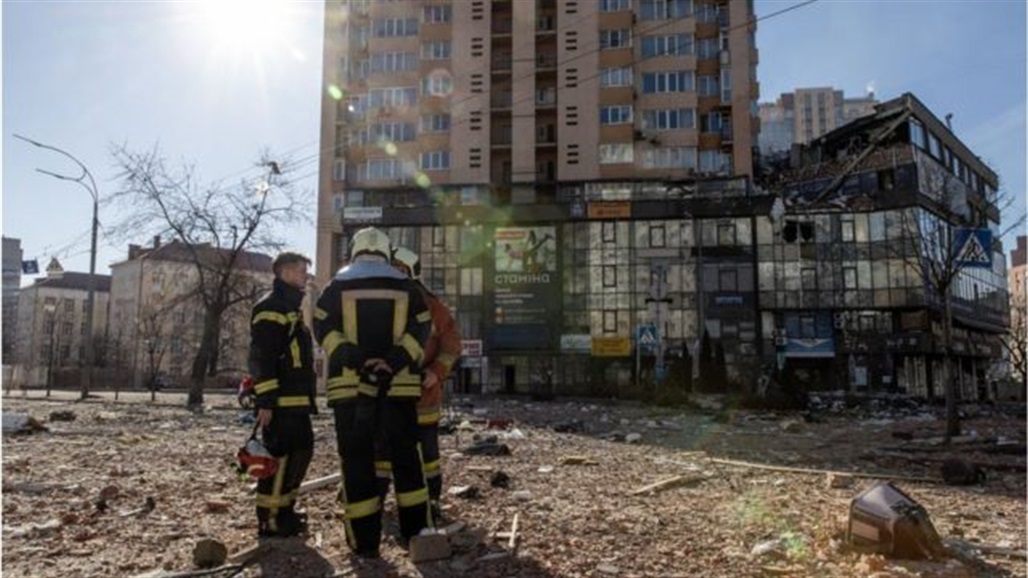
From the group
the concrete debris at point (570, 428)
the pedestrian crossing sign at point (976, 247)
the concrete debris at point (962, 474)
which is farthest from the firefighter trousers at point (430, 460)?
the pedestrian crossing sign at point (976, 247)

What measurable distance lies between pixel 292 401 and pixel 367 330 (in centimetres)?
103

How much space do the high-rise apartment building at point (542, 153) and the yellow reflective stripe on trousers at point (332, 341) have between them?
46.6 m

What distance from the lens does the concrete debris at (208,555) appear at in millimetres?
4654

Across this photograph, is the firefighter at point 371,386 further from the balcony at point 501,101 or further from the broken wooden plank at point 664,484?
the balcony at point 501,101

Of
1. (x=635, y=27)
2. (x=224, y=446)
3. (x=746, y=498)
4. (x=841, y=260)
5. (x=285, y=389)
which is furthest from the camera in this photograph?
(x=635, y=27)

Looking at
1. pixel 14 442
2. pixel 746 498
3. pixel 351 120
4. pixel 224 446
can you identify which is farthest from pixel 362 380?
pixel 351 120

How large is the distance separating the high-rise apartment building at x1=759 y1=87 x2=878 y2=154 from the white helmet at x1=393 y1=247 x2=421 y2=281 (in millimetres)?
125558

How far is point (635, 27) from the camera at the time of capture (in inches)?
2137

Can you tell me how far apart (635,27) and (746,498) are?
51.5 metres

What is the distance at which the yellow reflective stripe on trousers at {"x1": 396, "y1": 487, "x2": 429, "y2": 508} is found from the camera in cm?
494

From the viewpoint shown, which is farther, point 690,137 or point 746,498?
point 690,137

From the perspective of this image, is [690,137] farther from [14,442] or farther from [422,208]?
[14,442]

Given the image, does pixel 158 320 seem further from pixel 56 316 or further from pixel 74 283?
pixel 74 283

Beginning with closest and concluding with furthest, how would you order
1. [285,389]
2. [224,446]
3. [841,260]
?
[285,389] < [224,446] < [841,260]
